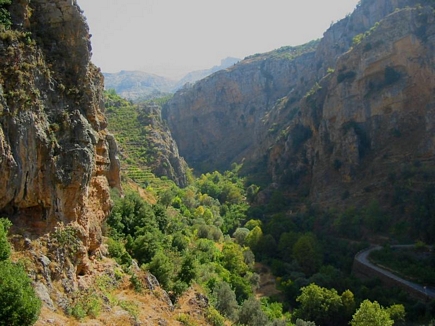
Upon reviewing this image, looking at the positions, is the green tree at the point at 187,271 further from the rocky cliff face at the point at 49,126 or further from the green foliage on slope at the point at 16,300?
the green foliage on slope at the point at 16,300

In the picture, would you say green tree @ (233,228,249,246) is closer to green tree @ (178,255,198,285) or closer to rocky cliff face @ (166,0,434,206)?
rocky cliff face @ (166,0,434,206)

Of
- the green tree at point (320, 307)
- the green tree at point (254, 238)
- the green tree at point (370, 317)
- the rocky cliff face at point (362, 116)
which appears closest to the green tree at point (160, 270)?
the green tree at point (370, 317)

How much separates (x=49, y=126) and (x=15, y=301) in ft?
24.3

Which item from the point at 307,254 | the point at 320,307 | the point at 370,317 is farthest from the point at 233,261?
the point at 370,317

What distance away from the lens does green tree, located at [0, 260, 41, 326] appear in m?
9.93

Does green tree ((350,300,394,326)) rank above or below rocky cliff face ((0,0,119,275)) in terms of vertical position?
below

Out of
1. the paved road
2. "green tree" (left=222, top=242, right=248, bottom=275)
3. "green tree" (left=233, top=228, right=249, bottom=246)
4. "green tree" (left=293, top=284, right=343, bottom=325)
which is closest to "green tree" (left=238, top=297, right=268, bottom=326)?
"green tree" (left=293, top=284, right=343, bottom=325)

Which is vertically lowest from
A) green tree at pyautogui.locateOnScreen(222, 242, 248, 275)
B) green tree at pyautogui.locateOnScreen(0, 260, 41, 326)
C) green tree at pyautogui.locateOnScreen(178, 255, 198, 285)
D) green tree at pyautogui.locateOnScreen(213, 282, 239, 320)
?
green tree at pyautogui.locateOnScreen(222, 242, 248, 275)

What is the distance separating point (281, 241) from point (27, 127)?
35698 millimetres

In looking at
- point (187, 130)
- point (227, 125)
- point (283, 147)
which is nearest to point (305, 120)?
point (283, 147)

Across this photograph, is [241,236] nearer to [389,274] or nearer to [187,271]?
[389,274]

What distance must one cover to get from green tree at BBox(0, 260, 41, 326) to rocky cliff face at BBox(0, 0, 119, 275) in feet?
10.5

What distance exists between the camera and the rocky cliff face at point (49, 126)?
1329cm

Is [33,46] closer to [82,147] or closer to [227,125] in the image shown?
[82,147]
